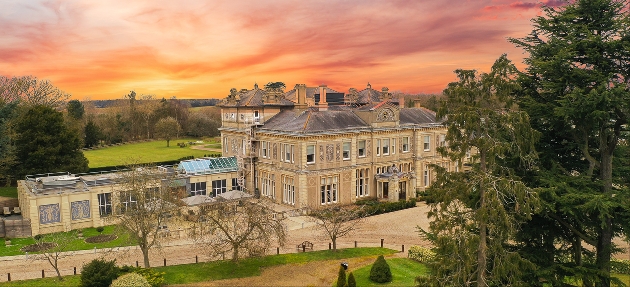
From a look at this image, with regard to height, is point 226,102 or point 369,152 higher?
point 226,102

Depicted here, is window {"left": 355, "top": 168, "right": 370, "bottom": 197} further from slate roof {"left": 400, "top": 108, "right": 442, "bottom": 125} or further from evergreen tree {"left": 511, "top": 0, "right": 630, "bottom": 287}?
evergreen tree {"left": 511, "top": 0, "right": 630, "bottom": 287}

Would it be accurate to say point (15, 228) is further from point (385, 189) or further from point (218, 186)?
point (385, 189)

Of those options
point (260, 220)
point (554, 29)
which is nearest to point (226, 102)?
point (260, 220)

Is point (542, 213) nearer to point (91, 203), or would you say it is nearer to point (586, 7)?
point (586, 7)

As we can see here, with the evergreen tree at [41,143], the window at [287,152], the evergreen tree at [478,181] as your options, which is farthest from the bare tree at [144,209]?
the evergreen tree at [41,143]

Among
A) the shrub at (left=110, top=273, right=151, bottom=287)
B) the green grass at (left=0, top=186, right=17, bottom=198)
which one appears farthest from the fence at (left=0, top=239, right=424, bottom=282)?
the green grass at (left=0, top=186, right=17, bottom=198)

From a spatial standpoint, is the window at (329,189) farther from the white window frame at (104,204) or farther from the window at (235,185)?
the white window frame at (104,204)
